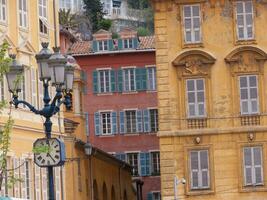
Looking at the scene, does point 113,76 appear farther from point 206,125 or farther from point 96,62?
point 206,125

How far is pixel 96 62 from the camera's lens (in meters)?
88.1

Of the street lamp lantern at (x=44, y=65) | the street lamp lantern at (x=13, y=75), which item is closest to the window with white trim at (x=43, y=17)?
the street lamp lantern at (x=13, y=75)

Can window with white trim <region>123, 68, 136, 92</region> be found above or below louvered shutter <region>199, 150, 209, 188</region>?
above

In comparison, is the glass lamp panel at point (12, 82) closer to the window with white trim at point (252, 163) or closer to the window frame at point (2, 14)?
the window frame at point (2, 14)

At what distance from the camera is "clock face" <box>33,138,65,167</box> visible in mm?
29992

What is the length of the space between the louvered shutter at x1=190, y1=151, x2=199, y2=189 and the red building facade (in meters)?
25.1

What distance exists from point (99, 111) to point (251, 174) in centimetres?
2684

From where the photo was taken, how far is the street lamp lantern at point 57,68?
30.1 m

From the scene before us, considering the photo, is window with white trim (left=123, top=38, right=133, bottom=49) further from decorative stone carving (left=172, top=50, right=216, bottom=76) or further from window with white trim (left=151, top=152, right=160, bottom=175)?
decorative stone carving (left=172, top=50, right=216, bottom=76)

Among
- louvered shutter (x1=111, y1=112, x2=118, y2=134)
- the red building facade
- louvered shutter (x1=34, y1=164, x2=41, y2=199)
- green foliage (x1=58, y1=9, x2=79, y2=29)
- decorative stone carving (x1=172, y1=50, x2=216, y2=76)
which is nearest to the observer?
louvered shutter (x1=34, y1=164, x2=41, y2=199)

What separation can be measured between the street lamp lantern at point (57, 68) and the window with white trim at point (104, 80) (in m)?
57.1

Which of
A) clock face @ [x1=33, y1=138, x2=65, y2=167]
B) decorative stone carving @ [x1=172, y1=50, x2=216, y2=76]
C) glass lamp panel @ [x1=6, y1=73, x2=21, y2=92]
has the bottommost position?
clock face @ [x1=33, y1=138, x2=65, y2=167]

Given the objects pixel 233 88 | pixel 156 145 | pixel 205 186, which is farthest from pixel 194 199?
pixel 156 145

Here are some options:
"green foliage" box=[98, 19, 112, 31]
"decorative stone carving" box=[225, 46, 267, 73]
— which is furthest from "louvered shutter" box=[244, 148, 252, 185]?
"green foliage" box=[98, 19, 112, 31]
